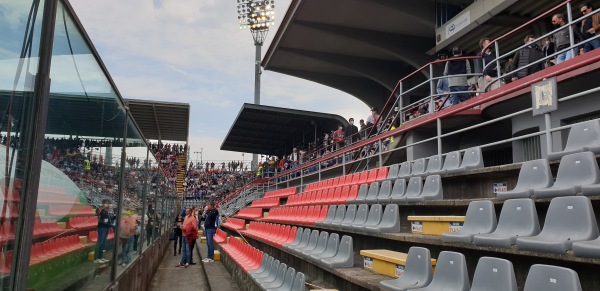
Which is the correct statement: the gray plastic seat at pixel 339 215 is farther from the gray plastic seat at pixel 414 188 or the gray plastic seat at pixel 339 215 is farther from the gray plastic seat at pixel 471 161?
Answer: the gray plastic seat at pixel 471 161

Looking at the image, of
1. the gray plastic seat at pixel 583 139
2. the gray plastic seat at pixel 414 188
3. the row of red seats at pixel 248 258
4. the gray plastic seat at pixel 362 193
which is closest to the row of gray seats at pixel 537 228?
the gray plastic seat at pixel 583 139

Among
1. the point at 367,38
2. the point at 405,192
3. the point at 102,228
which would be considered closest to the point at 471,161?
the point at 405,192

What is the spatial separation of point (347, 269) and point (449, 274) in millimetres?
1663

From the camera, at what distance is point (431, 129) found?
8219mm

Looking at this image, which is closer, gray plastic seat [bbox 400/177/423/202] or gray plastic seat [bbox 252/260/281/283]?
gray plastic seat [bbox 400/177/423/202]

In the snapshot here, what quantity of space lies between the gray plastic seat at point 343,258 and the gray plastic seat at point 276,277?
1.82ft

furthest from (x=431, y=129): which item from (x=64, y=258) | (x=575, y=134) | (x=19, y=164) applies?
(x=19, y=164)

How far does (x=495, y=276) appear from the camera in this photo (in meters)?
2.55

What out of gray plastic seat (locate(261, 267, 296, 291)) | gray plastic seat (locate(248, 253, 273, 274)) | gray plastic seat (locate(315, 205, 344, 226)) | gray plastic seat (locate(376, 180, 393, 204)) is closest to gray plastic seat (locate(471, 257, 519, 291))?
gray plastic seat (locate(261, 267, 296, 291))

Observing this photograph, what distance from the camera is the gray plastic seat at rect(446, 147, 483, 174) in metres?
5.07

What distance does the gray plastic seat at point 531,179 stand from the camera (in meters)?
3.63

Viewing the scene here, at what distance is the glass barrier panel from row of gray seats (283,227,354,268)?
11.4 feet

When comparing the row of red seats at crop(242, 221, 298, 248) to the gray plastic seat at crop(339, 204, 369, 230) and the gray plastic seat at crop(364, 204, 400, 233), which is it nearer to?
the gray plastic seat at crop(339, 204, 369, 230)

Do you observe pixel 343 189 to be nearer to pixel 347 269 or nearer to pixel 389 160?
pixel 389 160
